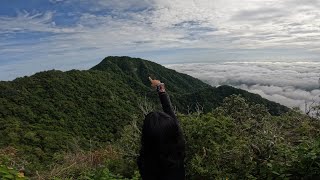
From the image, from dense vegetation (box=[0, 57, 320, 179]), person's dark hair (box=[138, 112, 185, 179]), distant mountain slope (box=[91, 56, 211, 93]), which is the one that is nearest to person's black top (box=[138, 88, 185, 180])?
person's dark hair (box=[138, 112, 185, 179])

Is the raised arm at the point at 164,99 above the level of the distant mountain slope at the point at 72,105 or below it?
above

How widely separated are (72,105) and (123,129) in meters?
53.1

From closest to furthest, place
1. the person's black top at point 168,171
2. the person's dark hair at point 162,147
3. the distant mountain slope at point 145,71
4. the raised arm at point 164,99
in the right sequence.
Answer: the person's dark hair at point 162,147
the person's black top at point 168,171
the raised arm at point 164,99
the distant mountain slope at point 145,71

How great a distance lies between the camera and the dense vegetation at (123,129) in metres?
6.45

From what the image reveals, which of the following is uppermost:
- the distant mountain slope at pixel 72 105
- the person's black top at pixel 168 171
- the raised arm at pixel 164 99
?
the raised arm at pixel 164 99

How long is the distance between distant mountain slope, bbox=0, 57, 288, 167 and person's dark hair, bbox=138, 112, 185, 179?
31846mm

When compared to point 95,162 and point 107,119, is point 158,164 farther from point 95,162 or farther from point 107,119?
point 107,119

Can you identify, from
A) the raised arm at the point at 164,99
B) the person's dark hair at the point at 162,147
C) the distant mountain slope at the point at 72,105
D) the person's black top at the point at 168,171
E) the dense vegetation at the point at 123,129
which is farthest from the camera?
the distant mountain slope at the point at 72,105

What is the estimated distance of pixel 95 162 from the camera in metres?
9.38

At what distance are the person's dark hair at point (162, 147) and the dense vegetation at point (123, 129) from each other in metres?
Answer: 1.19

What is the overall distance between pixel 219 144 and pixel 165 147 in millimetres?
5362

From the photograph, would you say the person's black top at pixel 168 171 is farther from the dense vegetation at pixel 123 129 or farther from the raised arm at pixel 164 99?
the dense vegetation at pixel 123 129

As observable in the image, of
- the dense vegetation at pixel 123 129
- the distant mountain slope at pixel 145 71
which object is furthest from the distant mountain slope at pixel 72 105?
the distant mountain slope at pixel 145 71

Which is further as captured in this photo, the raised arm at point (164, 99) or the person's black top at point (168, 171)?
the raised arm at point (164, 99)
